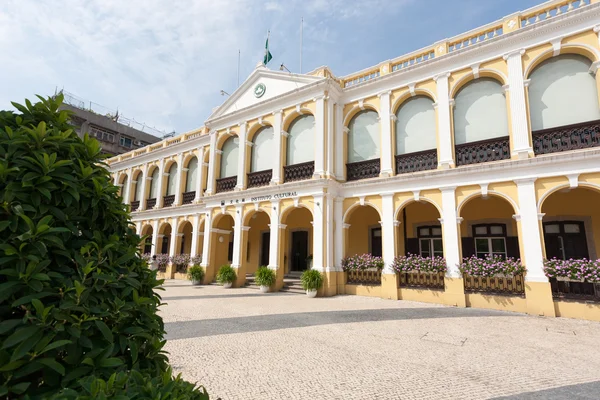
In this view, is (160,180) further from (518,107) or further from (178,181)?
(518,107)

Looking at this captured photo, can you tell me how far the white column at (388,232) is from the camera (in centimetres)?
1105

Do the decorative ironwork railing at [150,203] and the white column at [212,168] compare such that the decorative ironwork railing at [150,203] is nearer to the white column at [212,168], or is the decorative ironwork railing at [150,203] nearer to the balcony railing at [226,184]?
the white column at [212,168]

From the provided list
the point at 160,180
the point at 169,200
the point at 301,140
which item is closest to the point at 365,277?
the point at 301,140

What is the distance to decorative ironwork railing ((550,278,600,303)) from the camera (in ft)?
26.6

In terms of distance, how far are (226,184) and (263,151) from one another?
8.82 feet

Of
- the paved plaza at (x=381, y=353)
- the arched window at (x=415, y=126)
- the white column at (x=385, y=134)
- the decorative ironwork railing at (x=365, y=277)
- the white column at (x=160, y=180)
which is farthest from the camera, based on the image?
the white column at (x=160, y=180)

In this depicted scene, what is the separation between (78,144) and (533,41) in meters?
12.5

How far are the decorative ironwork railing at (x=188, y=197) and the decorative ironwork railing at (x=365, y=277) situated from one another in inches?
446

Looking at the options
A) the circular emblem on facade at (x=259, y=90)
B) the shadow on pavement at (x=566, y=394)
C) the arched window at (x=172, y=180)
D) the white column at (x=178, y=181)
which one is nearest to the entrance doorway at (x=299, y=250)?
the circular emblem on facade at (x=259, y=90)

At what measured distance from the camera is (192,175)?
64.6 feet

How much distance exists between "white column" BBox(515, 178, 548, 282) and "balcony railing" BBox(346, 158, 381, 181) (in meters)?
4.66

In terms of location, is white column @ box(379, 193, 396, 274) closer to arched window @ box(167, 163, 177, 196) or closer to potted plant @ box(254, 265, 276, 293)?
potted plant @ box(254, 265, 276, 293)

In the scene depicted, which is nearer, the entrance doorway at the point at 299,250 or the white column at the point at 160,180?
the entrance doorway at the point at 299,250

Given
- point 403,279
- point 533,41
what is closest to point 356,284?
point 403,279
